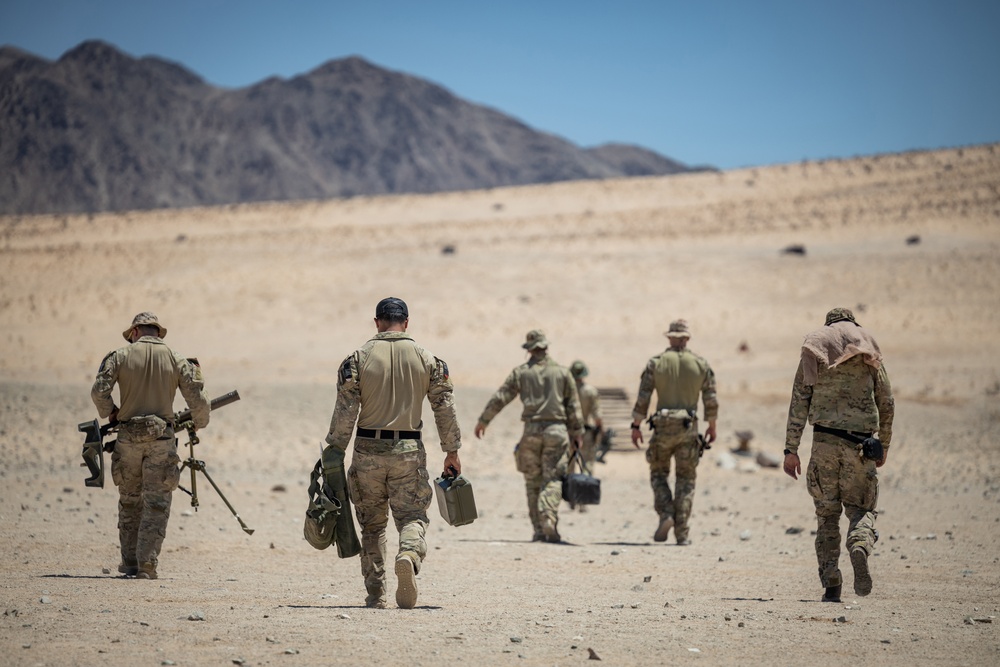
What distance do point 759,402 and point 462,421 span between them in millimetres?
7799

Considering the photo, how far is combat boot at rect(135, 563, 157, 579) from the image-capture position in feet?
26.8

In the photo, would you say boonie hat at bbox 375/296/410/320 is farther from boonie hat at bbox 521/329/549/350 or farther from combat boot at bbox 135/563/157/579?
boonie hat at bbox 521/329/549/350

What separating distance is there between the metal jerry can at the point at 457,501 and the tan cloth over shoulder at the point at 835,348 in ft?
8.28

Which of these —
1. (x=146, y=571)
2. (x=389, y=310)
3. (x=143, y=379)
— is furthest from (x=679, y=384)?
(x=146, y=571)

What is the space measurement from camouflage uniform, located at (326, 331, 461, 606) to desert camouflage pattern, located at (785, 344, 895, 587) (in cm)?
259

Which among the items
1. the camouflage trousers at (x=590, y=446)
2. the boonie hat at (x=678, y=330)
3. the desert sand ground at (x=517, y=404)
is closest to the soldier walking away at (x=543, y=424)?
the desert sand ground at (x=517, y=404)

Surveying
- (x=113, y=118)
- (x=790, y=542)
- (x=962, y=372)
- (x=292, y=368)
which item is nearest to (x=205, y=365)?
(x=292, y=368)

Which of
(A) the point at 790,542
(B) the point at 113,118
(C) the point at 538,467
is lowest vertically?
(A) the point at 790,542

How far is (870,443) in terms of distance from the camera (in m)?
7.48

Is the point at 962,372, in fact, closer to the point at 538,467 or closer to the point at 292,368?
the point at 292,368

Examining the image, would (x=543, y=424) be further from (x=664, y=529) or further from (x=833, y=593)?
(x=833, y=593)

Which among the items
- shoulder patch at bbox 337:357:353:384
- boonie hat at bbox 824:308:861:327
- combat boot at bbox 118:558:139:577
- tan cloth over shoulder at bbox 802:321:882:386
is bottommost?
combat boot at bbox 118:558:139:577

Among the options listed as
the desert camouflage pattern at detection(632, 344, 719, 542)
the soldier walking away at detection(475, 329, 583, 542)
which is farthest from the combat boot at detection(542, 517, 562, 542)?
the desert camouflage pattern at detection(632, 344, 719, 542)

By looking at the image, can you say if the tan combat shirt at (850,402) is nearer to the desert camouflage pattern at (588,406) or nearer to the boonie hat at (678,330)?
the boonie hat at (678,330)
